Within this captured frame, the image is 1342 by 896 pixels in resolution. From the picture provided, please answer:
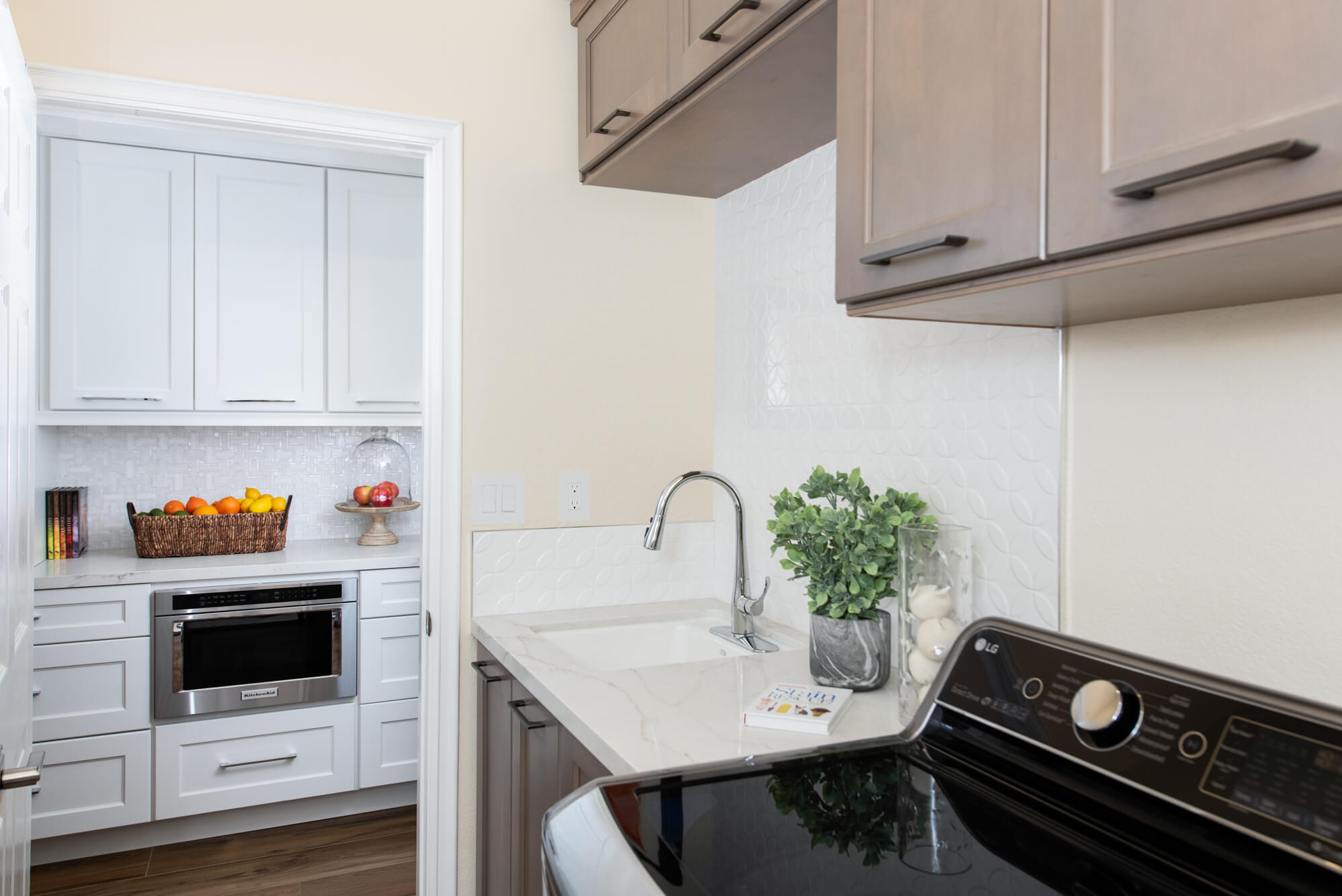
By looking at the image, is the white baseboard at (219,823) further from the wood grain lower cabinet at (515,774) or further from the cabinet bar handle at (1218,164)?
the cabinet bar handle at (1218,164)

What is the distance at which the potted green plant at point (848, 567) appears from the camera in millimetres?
1356

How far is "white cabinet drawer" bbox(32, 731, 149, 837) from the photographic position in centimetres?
257

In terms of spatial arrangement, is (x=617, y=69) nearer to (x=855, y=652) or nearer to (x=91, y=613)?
(x=855, y=652)

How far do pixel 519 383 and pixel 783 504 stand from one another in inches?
31.4

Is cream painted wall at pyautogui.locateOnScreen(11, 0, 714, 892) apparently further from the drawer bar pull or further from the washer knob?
the washer knob

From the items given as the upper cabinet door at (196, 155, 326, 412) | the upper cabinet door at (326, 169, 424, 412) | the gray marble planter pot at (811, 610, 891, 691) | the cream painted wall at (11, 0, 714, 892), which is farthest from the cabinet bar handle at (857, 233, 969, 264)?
the upper cabinet door at (196, 155, 326, 412)

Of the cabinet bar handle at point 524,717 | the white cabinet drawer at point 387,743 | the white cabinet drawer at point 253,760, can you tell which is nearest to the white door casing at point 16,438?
the cabinet bar handle at point 524,717

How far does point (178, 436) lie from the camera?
3227 mm

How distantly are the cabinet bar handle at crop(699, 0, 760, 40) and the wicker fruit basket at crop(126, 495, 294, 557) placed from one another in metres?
2.38

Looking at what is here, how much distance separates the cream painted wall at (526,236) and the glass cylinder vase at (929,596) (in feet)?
3.29

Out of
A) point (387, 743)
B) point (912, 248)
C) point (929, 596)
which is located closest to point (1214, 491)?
point (929, 596)

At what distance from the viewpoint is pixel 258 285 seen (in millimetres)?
3066

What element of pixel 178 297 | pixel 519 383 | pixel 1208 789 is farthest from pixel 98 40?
pixel 1208 789

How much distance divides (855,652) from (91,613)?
238cm
